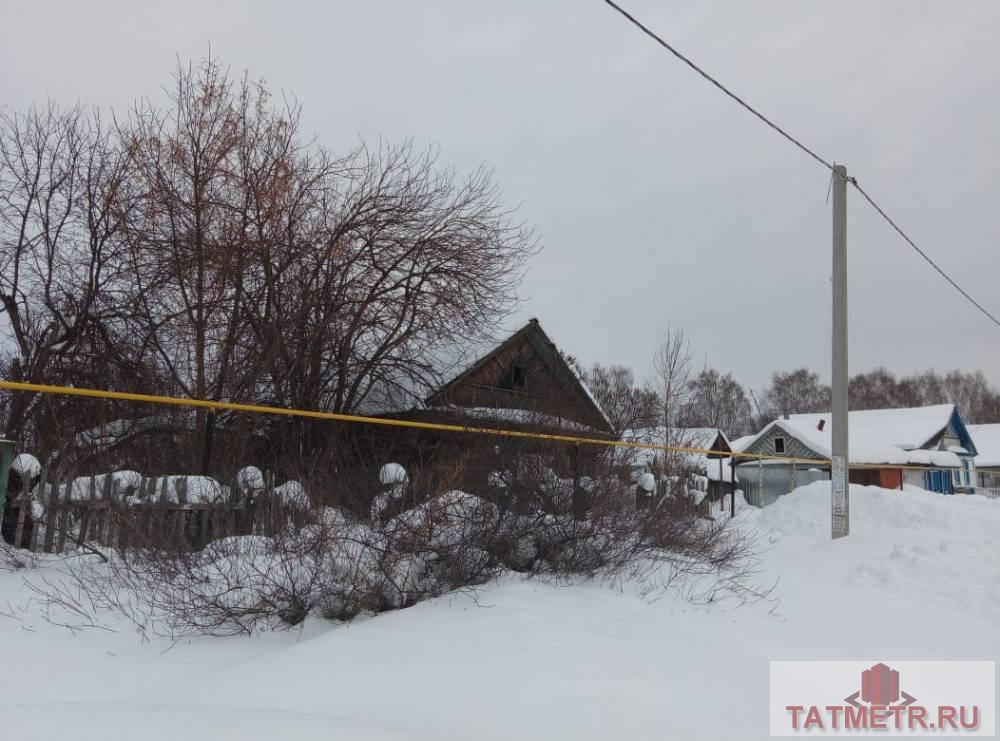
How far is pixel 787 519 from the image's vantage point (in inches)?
466

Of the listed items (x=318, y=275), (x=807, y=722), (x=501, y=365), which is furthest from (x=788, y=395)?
(x=807, y=722)

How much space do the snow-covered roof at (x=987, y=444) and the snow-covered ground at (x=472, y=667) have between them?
2058 inches

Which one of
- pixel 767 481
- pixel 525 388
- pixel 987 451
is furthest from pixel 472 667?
pixel 987 451

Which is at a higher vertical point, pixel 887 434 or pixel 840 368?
pixel 887 434

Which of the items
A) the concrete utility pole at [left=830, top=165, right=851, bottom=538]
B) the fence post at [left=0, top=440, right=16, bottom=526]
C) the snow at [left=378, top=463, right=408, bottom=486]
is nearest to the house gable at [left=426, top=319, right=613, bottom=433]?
the snow at [left=378, top=463, right=408, bottom=486]

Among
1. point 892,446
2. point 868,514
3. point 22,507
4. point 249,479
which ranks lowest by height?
point 868,514

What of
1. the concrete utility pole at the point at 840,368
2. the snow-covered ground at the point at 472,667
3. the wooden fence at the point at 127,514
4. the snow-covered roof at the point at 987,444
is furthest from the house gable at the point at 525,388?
the snow-covered roof at the point at 987,444

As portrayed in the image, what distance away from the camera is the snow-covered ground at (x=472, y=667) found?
2.86 m

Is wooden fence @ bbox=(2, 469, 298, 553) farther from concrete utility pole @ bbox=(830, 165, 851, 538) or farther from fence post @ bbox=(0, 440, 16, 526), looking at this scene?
concrete utility pole @ bbox=(830, 165, 851, 538)

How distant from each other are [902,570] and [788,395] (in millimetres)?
82426

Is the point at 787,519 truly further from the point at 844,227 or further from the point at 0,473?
the point at 0,473

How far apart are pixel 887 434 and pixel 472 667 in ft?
132

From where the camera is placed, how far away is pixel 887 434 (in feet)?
126

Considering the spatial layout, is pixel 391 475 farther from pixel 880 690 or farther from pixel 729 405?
pixel 729 405
